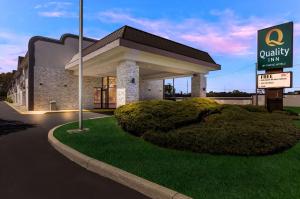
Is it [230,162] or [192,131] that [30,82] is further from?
[230,162]

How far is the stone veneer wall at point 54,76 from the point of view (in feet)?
72.2

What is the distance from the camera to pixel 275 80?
15641 mm

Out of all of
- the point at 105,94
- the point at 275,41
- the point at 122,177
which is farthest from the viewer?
the point at 105,94

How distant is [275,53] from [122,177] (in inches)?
601

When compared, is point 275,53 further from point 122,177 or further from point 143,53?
point 122,177

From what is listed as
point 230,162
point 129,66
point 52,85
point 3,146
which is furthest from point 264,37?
point 52,85

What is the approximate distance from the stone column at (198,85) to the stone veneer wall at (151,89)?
334 inches

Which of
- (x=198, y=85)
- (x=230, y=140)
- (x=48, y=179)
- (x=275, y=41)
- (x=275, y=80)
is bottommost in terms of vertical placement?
(x=48, y=179)

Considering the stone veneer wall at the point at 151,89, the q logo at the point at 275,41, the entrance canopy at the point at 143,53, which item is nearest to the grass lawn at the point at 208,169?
the entrance canopy at the point at 143,53

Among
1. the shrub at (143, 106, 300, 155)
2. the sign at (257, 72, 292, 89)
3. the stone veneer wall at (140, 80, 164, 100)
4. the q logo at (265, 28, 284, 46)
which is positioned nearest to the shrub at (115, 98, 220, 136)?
Answer: the shrub at (143, 106, 300, 155)

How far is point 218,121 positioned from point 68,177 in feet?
18.9

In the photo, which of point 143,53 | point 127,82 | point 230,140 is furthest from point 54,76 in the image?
point 230,140

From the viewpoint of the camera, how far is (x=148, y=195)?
4.06 meters

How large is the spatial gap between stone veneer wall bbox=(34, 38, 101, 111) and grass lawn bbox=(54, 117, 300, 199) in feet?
57.2
